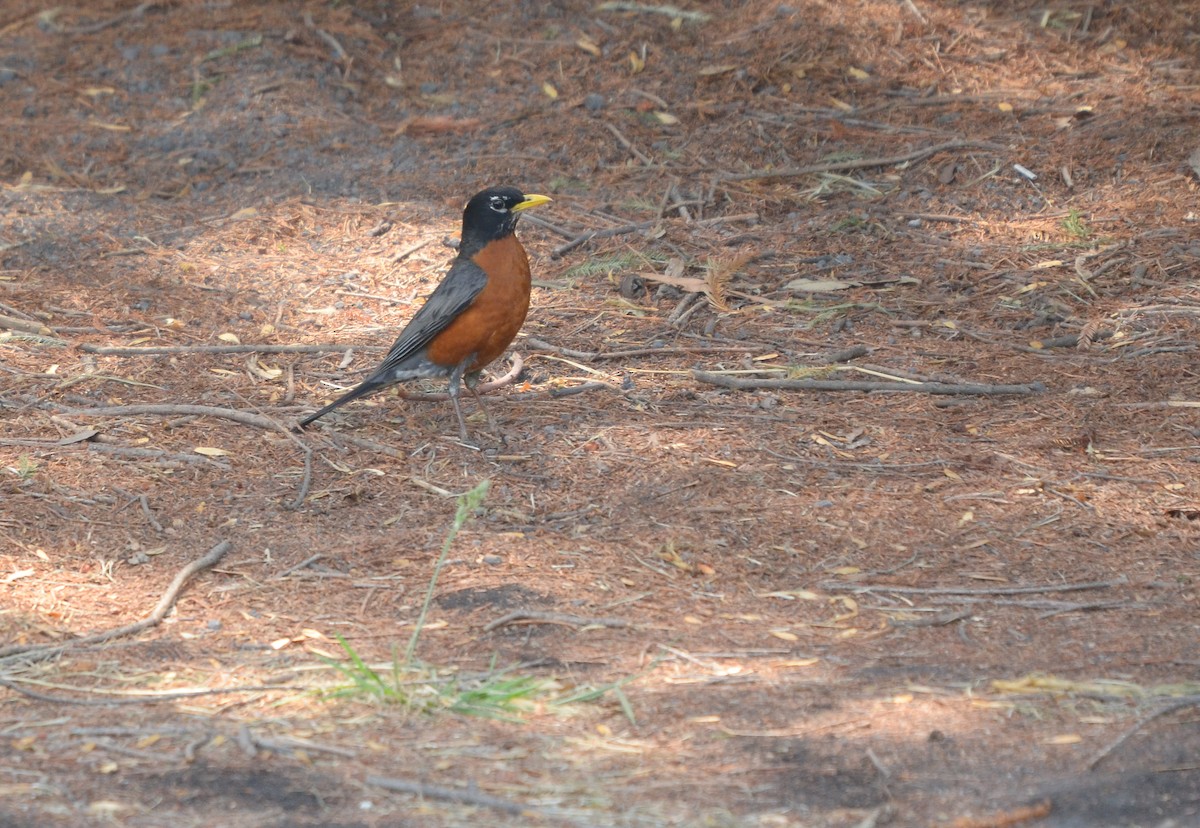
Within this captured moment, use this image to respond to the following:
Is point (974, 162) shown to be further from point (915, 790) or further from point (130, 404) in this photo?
point (915, 790)

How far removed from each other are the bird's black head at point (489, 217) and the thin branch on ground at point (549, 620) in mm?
2183

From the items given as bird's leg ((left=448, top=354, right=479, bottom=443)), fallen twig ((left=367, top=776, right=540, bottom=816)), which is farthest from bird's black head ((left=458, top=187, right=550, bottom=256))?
fallen twig ((left=367, top=776, right=540, bottom=816))

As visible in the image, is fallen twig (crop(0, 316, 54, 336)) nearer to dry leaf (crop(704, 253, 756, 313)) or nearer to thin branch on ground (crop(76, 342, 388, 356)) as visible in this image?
thin branch on ground (crop(76, 342, 388, 356))

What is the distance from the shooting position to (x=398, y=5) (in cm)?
947

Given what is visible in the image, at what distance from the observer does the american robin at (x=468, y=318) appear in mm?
5434

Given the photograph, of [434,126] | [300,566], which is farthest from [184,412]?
[434,126]

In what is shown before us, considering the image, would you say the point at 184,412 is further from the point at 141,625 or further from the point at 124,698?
the point at 124,698

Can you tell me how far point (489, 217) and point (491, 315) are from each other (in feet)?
1.53

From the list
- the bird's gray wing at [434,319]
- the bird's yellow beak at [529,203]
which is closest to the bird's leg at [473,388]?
the bird's gray wing at [434,319]

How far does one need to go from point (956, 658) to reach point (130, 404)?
3.46 meters

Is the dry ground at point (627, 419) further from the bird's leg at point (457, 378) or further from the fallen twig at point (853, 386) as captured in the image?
the bird's leg at point (457, 378)

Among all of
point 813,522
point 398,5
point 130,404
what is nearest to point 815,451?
point 813,522

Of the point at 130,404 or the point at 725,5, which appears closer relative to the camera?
the point at 130,404

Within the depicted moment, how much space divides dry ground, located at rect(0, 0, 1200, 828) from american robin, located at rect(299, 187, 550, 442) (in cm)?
25
